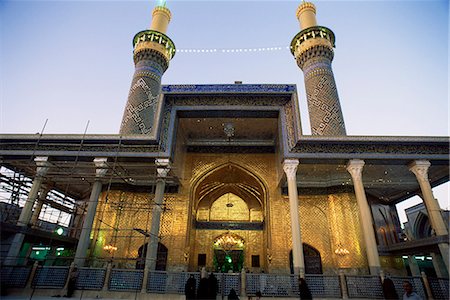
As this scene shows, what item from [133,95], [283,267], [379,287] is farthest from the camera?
[133,95]

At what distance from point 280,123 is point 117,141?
5.94 m

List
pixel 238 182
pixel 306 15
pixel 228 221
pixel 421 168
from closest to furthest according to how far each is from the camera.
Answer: pixel 421 168 < pixel 228 221 < pixel 238 182 < pixel 306 15

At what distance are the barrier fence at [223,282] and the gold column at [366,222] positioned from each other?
735 mm

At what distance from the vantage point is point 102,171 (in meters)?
8.94

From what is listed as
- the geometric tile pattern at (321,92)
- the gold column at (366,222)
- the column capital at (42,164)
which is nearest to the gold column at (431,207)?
the gold column at (366,222)

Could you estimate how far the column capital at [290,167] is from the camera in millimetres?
8883

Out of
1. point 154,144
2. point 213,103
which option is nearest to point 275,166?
point 213,103

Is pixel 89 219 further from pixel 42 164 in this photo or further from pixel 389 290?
pixel 389 290

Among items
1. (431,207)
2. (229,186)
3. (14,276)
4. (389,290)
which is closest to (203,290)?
(389,290)

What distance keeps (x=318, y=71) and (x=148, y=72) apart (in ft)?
30.0

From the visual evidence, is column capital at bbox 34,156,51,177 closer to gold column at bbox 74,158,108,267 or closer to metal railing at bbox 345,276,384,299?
gold column at bbox 74,158,108,267

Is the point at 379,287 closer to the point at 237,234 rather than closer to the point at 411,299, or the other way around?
the point at 411,299

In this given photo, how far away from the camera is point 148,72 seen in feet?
46.6

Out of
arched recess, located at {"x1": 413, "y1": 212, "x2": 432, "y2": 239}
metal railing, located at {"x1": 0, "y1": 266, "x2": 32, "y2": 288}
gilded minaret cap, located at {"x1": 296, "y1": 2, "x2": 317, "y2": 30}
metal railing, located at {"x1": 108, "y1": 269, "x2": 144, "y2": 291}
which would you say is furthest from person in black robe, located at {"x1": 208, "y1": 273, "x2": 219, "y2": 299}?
arched recess, located at {"x1": 413, "y1": 212, "x2": 432, "y2": 239}
